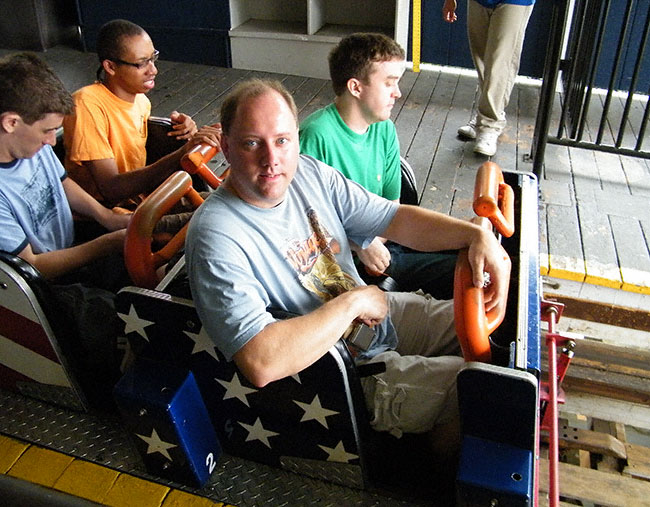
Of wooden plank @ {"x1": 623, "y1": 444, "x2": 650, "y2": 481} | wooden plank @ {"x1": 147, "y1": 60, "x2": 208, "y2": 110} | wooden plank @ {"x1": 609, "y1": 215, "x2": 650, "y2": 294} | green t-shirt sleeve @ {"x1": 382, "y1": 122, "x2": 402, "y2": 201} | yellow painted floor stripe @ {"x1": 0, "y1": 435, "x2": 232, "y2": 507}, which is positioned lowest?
wooden plank @ {"x1": 623, "y1": 444, "x2": 650, "y2": 481}

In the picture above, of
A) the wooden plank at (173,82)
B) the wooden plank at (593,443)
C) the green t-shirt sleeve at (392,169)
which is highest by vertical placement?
the green t-shirt sleeve at (392,169)

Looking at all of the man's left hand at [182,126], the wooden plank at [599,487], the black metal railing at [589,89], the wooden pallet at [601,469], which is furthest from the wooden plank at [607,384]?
the man's left hand at [182,126]

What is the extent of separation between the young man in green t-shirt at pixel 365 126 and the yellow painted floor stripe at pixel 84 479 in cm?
86

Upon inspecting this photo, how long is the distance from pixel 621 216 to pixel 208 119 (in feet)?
8.63

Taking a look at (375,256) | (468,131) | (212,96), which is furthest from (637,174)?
(212,96)

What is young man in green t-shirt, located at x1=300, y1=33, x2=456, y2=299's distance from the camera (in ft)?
6.31

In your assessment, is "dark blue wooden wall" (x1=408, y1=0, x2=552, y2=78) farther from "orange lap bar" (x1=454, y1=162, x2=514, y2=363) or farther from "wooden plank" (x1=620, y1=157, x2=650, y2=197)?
"orange lap bar" (x1=454, y1=162, x2=514, y2=363)

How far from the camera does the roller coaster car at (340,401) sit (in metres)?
1.26

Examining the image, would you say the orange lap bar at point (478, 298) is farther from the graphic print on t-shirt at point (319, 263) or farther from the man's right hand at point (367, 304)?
the graphic print on t-shirt at point (319, 263)

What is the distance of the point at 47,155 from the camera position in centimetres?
189

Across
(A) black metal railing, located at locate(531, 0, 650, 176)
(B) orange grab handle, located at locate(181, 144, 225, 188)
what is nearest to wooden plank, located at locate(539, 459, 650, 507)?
(A) black metal railing, located at locate(531, 0, 650, 176)

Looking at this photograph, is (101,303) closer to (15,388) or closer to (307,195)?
(15,388)

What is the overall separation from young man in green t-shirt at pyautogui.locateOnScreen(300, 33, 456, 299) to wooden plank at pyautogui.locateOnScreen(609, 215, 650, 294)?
1.16 m

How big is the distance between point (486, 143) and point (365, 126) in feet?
6.07
